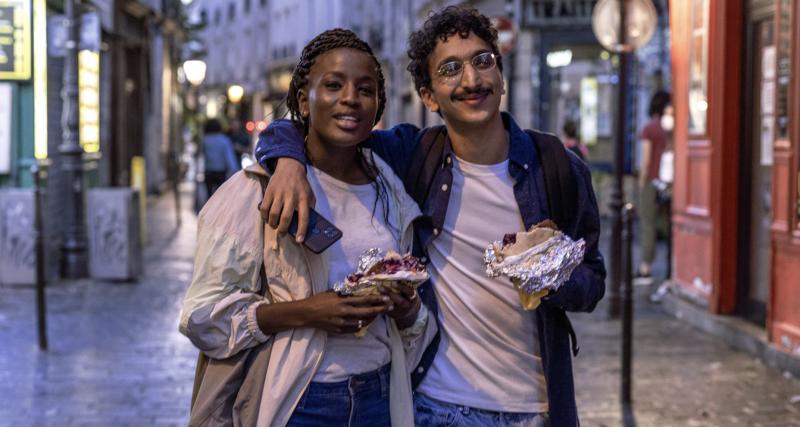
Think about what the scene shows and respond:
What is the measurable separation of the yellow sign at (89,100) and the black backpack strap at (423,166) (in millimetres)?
14893

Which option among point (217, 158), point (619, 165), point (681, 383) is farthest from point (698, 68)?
point (217, 158)

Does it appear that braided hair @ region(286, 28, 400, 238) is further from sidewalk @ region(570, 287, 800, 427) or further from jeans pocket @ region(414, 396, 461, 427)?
sidewalk @ region(570, 287, 800, 427)

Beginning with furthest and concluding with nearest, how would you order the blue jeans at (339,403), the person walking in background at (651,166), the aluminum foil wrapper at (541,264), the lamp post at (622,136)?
the person walking in background at (651,166), the lamp post at (622,136), the aluminum foil wrapper at (541,264), the blue jeans at (339,403)

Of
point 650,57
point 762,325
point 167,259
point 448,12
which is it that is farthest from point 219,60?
point 448,12

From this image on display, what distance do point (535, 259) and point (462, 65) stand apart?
2.05 ft

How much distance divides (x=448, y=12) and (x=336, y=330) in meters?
1.06

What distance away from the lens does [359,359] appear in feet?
10.8

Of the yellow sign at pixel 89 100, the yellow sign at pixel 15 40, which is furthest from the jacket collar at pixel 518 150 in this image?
the yellow sign at pixel 89 100

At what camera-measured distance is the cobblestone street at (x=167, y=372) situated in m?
7.39

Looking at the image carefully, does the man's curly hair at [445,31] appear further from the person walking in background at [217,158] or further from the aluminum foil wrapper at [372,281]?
the person walking in background at [217,158]

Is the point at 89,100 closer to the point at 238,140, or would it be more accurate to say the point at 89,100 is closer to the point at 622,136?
the point at 238,140

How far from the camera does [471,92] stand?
3607 millimetres

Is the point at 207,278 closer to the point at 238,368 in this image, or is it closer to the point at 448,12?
the point at 238,368

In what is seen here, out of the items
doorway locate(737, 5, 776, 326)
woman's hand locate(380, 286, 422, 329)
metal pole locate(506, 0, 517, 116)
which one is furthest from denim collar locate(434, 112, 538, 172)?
metal pole locate(506, 0, 517, 116)
